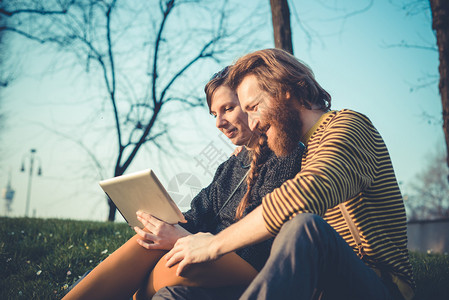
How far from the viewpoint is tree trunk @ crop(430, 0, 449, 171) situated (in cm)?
609

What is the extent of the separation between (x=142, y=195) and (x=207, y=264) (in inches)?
23.7

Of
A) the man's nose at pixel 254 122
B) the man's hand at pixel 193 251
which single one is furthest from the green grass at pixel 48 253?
the man's nose at pixel 254 122

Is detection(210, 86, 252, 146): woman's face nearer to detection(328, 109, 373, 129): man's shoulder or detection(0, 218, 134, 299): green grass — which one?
detection(328, 109, 373, 129): man's shoulder

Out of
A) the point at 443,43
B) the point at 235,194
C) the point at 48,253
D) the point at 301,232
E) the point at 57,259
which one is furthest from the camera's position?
the point at 443,43

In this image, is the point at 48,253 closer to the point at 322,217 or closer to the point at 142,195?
the point at 142,195

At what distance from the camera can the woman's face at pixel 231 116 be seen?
3369 mm

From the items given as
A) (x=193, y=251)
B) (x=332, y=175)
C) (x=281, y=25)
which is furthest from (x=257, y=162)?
(x=281, y=25)

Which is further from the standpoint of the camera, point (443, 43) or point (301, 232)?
point (443, 43)

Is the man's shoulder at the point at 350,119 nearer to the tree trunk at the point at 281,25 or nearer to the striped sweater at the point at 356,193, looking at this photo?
the striped sweater at the point at 356,193

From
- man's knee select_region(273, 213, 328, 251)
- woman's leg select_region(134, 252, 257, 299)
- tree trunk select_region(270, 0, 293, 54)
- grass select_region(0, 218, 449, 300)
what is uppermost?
tree trunk select_region(270, 0, 293, 54)

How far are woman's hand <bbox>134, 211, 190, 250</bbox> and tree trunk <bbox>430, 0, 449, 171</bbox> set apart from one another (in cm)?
563

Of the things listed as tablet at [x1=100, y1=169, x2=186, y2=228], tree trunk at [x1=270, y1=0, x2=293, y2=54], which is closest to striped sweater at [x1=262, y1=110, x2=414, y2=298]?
tablet at [x1=100, y1=169, x2=186, y2=228]

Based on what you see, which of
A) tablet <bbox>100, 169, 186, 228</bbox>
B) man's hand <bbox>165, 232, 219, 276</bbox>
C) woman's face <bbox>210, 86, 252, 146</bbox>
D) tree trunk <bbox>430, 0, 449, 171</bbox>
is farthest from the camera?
tree trunk <bbox>430, 0, 449, 171</bbox>

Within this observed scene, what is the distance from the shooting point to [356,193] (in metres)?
1.59
